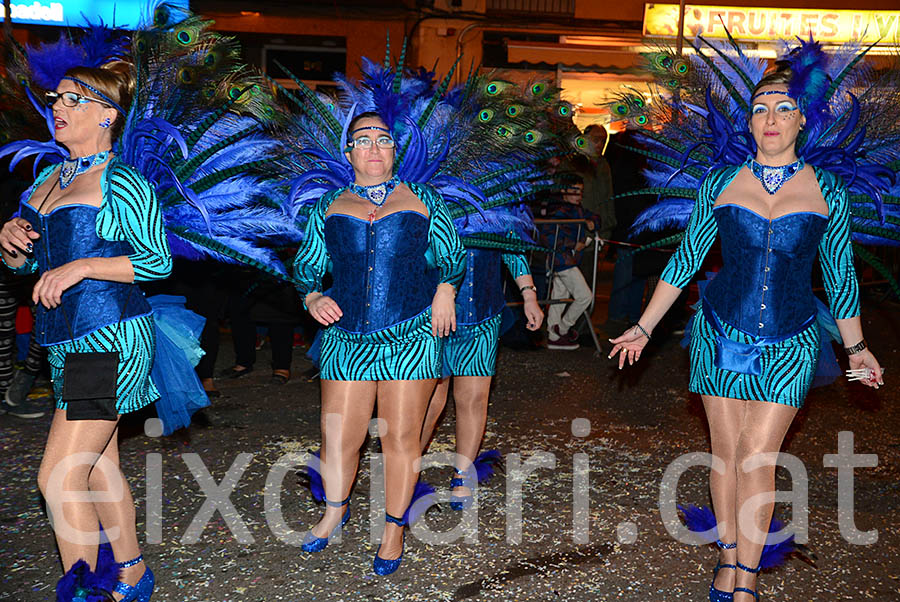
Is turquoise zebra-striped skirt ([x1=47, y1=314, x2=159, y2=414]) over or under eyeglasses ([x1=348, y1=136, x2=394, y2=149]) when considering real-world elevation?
under

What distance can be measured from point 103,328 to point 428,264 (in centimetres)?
135

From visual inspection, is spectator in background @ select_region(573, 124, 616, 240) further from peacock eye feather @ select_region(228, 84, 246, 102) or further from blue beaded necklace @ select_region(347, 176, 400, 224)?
peacock eye feather @ select_region(228, 84, 246, 102)

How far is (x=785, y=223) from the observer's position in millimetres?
3316

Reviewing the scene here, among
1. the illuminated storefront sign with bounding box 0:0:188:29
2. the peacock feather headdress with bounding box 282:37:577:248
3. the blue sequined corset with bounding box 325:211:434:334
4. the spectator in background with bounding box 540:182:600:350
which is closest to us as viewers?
the blue sequined corset with bounding box 325:211:434:334

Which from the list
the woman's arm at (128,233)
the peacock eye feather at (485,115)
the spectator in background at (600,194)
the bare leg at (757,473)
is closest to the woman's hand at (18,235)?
the woman's arm at (128,233)

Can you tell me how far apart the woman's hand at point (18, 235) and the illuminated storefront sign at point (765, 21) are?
39.5 feet

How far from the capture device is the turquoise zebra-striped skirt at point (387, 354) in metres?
3.72

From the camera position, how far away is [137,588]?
349 cm

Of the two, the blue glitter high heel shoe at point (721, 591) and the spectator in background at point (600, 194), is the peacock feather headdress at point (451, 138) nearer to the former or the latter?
the blue glitter high heel shoe at point (721, 591)

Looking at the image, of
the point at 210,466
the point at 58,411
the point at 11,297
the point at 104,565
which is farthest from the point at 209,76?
the point at 11,297

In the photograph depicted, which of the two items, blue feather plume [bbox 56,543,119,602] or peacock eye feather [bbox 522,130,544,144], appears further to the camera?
peacock eye feather [bbox 522,130,544,144]

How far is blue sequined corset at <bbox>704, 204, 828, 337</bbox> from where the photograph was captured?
3.33m

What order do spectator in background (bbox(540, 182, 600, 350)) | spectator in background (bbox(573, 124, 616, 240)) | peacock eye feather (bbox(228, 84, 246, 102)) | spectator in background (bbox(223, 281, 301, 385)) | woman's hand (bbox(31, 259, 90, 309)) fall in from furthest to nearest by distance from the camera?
spectator in background (bbox(573, 124, 616, 240)) < spectator in background (bbox(540, 182, 600, 350)) < spectator in background (bbox(223, 281, 301, 385)) < peacock eye feather (bbox(228, 84, 246, 102)) < woman's hand (bbox(31, 259, 90, 309))

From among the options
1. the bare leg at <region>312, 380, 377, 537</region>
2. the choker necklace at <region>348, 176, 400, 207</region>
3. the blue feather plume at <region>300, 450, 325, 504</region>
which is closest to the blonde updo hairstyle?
the choker necklace at <region>348, 176, 400, 207</region>
